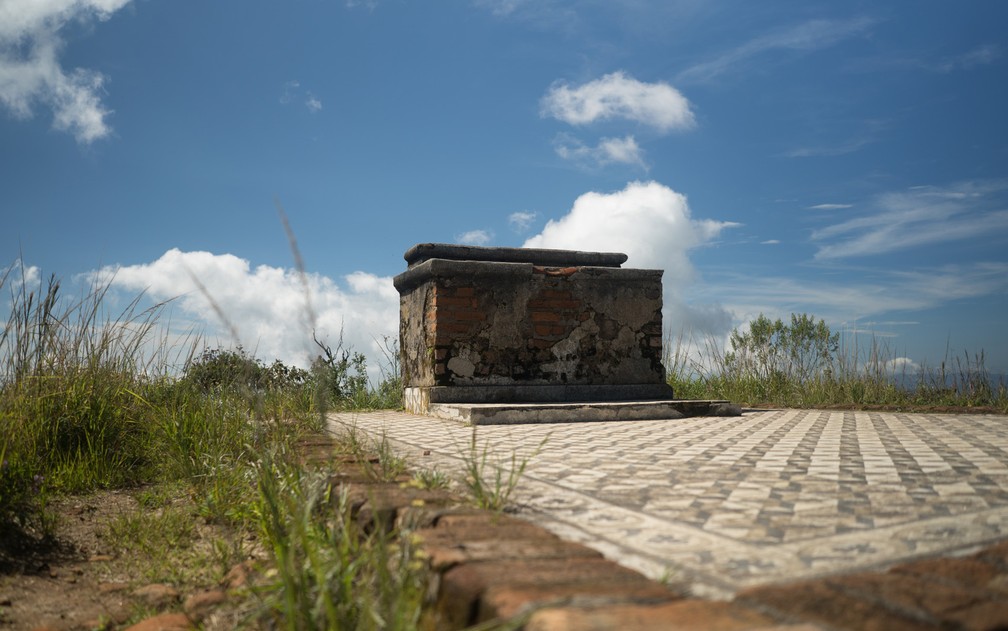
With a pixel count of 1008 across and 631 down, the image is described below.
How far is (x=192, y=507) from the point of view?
3.83 metres

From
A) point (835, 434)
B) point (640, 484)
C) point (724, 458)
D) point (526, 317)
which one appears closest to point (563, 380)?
point (526, 317)

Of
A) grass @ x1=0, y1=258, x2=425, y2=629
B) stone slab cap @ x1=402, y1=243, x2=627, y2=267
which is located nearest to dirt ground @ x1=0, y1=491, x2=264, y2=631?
grass @ x1=0, y1=258, x2=425, y2=629

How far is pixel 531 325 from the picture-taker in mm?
7461

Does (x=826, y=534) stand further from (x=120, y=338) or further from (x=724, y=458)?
(x=120, y=338)

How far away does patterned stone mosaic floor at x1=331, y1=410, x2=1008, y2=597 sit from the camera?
5.93 feet

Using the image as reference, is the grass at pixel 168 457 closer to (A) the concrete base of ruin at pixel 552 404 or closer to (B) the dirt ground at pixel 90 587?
(B) the dirt ground at pixel 90 587

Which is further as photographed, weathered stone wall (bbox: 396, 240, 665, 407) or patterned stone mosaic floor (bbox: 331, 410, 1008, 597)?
weathered stone wall (bbox: 396, 240, 665, 407)

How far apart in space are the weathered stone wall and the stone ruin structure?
0.03ft

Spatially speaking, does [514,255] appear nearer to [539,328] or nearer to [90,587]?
[539,328]

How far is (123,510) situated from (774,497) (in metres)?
3.34

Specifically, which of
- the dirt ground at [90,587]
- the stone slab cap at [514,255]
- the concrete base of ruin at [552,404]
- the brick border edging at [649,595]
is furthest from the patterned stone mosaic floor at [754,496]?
the stone slab cap at [514,255]

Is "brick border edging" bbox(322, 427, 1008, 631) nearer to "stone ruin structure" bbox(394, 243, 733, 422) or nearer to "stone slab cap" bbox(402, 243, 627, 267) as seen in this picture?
"stone ruin structure" bbox(394, 243, 733, 422)

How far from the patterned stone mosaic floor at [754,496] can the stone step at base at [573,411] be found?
3.52 feet

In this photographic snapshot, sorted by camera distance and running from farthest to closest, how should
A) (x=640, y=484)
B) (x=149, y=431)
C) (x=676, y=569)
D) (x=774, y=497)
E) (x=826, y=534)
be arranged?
1. (x=149, y=431)
2. (x=640, y=484)
3. (x=774, y=497)
4. (x=826, y=534)
5. (x=676, y=569)
